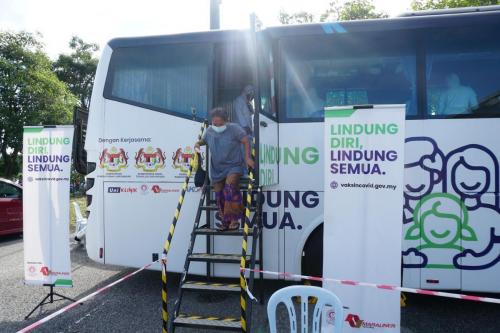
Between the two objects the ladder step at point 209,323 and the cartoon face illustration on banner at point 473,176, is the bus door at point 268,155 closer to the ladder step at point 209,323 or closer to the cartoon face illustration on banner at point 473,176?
the ladder step at point 209,323

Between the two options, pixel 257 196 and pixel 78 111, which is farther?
pixel 78 111

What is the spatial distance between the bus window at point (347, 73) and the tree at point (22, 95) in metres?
19.3

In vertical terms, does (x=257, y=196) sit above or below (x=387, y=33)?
below

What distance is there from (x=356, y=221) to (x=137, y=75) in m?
3.30

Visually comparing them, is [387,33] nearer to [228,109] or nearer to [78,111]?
[228,109]

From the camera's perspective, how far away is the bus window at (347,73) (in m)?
4.38

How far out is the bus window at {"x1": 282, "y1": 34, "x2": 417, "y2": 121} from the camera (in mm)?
4379

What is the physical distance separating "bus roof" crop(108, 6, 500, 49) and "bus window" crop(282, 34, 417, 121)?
10cm

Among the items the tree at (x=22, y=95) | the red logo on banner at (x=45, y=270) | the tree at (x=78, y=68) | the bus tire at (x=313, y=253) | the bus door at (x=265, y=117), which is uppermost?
the tree at (x=78, y=68)

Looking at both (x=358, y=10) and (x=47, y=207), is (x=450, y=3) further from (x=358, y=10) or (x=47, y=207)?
(x=47, y=207)

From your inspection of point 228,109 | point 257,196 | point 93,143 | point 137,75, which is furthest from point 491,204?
point 93,143

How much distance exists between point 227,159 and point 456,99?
2.63m

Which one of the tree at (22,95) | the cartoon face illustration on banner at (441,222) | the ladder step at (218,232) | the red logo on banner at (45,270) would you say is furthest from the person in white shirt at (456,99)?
the tree at (22,95)

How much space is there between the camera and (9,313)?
447cm
